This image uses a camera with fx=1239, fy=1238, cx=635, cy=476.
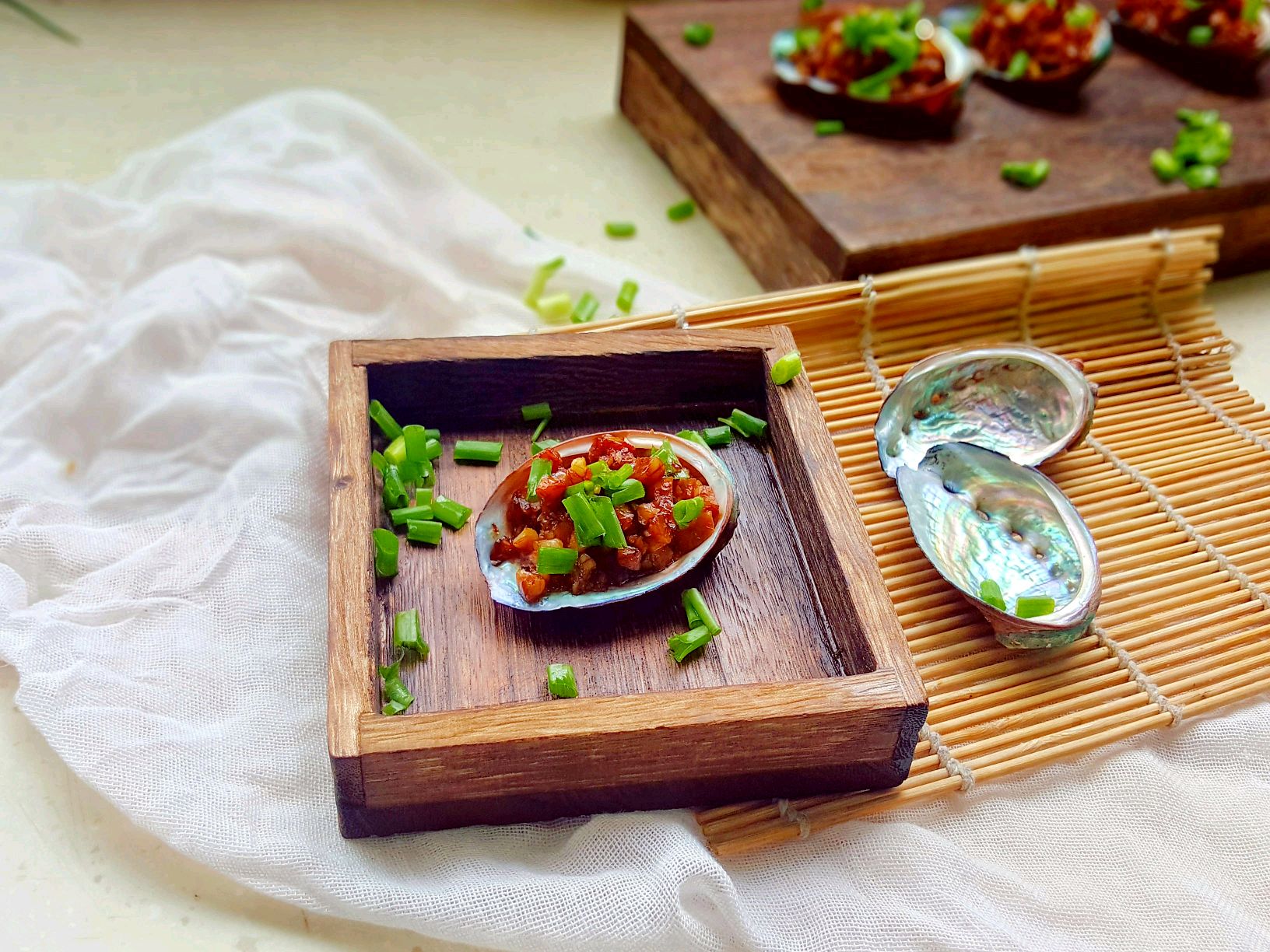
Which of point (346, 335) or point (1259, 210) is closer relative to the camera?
point (346, 335)

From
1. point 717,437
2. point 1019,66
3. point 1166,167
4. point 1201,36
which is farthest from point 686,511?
point 1201,36

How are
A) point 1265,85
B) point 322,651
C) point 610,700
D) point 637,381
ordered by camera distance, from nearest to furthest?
point 610,700 → point 322,651 → point 637,381 → point 1265,85

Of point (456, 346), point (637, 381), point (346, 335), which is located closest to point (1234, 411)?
point (637, 381)

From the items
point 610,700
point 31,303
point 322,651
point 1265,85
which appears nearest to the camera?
point 610,700

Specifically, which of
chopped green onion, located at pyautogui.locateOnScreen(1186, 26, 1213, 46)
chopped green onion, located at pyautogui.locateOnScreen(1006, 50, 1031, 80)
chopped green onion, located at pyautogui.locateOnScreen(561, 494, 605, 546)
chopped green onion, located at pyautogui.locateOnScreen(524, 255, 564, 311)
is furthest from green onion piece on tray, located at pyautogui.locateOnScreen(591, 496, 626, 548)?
chopped green onion, located at pyautogui.locateOnScreen(1186, 26, 1213, 46)

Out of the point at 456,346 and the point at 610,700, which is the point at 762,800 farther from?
the point at 456,346

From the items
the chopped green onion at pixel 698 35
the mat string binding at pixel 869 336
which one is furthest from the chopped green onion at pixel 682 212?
the mat string binding at pixel 869 336

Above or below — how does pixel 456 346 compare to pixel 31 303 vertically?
above

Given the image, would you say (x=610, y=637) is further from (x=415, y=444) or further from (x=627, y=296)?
(x=627, y=296)
